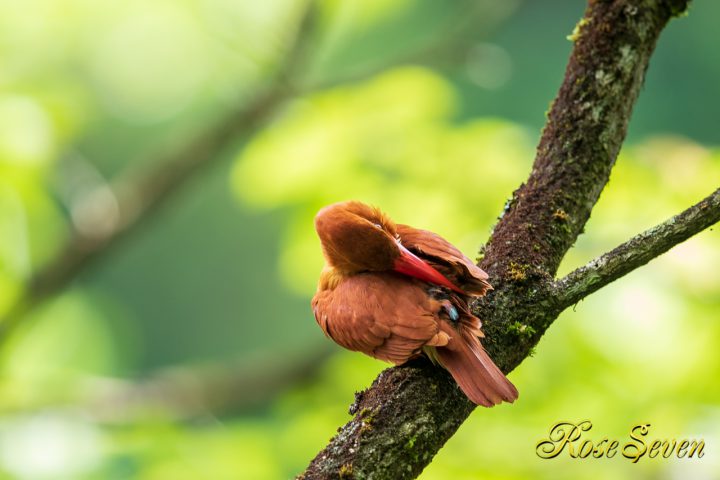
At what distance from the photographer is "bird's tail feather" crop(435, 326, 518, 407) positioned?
2295 mm

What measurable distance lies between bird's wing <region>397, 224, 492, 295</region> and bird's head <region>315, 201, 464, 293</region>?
0.03m

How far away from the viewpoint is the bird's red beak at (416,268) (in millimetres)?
2686

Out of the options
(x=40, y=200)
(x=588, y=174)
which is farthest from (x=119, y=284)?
(x=588, y=174)

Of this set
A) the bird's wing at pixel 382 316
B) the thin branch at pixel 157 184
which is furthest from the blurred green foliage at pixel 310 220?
the bird's wing at pixel 382 316

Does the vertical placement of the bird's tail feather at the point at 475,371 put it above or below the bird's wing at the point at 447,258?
below

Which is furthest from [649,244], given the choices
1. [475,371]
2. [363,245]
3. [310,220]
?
[310,220]

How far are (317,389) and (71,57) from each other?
165 inches

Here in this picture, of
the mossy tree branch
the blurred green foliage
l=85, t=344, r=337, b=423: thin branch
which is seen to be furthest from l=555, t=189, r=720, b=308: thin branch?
l=85, t=344, r=337, b=423: thin branch

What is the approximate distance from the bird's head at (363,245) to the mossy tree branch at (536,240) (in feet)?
0.79

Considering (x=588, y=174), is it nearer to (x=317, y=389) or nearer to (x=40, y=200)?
(x=317, y=389)

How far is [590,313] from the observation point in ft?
16.9

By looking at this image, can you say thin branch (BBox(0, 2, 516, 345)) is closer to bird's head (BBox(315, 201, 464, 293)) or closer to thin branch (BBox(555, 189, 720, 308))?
bird's head (BBox(315, 201, 464, 293))
